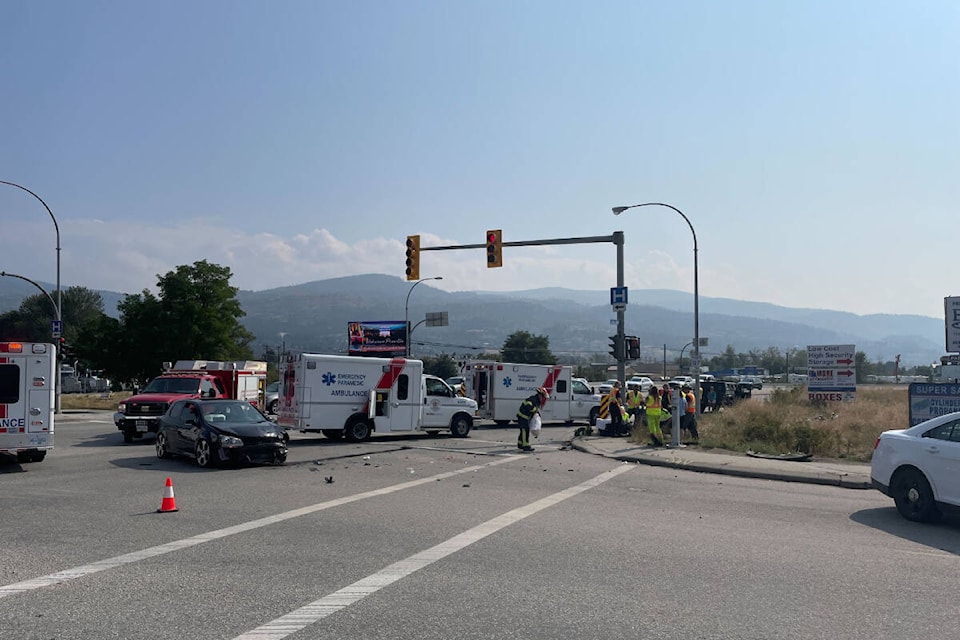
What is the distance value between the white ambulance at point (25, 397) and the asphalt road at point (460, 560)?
699 millimetres

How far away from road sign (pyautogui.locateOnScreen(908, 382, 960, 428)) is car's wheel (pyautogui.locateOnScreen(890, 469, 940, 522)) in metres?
9.10

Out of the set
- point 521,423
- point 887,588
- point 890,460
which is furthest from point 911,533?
point 521,423

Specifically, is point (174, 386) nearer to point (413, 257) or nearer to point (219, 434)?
point (413, 257)

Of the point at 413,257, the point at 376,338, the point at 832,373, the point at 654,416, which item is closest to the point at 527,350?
the point at 376,338

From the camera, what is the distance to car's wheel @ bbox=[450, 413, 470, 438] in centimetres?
2489

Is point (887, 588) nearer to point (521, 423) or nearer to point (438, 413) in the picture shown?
point (521, 423)

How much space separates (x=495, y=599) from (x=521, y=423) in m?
14.2

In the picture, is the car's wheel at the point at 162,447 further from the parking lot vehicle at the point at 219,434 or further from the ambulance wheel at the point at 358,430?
the ambulance wheel at the point at 358,430

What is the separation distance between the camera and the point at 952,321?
22656 millimetres

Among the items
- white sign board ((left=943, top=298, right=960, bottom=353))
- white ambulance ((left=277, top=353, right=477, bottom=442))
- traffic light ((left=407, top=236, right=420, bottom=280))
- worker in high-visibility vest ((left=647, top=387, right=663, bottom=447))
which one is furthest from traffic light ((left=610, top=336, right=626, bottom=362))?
white sign board ((left=943, top=298, right=960, bottom=353))

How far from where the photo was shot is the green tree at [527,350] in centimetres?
8194

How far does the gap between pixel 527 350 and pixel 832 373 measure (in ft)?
159

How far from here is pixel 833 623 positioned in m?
6.19

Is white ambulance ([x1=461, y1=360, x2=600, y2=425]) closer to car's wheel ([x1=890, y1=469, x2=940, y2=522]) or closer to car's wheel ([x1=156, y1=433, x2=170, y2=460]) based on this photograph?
car's wheel ([x1=156, y1=433, x2=170, y2=460])
